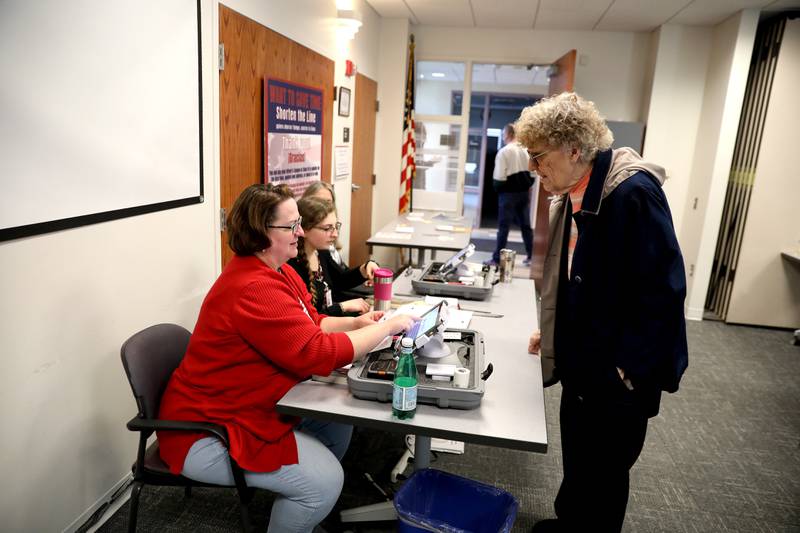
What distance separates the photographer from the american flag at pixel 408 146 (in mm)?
5727

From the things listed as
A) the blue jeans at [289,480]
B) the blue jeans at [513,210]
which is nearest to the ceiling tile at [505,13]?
the blue jeans at [513,210]

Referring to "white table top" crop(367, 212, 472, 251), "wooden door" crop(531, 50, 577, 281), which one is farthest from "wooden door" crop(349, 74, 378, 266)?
"wooden door" crop(531, 50, 577, 281)

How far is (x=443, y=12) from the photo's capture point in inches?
201

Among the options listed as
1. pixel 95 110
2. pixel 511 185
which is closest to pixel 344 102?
pixel 511 185

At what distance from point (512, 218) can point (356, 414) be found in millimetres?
5071

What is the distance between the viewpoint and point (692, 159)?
5176 mm

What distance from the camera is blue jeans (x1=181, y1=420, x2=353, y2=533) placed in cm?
153

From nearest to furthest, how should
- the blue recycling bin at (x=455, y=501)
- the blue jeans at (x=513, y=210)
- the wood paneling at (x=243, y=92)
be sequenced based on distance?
the blue recycling bin at (x=455, y=501) → the wood paneling at (x=243, y=92) → the blue jeans at (x=513, y=210)

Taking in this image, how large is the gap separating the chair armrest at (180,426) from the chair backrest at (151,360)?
0.06 m

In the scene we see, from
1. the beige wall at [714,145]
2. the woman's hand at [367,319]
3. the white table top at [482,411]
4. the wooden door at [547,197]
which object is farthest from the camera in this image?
the wooden door at [547,197]

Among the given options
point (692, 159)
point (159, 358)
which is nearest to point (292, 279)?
point (159, 358)

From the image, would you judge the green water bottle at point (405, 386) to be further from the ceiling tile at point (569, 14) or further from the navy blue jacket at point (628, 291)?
the ceiling tile at point (569, 14)

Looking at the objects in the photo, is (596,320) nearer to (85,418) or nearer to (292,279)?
(292,279)

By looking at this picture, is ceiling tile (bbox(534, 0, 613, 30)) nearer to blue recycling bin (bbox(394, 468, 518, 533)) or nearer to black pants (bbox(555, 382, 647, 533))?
black pants (bbox(555, 382, 647, 533))
